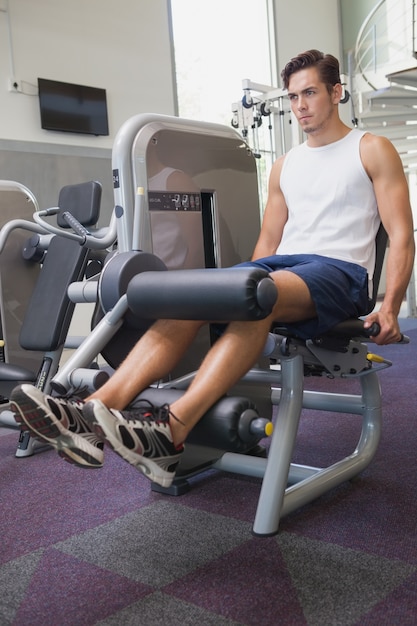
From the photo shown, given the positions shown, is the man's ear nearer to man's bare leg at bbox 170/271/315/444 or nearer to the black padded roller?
man's bare leg at bbox 170/271/315/444

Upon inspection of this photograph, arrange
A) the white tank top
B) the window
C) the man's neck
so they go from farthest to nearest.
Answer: the window
the man's neck
the white tank top

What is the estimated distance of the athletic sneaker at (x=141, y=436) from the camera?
1.39 metres

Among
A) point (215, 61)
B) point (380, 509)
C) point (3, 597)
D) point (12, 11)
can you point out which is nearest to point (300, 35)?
point (215, 61)

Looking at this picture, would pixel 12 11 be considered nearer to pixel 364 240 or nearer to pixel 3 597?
pixel 364 240

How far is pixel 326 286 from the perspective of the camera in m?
1.77

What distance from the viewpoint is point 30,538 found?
1848 millimetres

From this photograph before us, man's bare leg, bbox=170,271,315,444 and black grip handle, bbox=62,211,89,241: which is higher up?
black grip handle, bbox=62,211,89,241

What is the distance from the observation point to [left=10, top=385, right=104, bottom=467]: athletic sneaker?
142 cm

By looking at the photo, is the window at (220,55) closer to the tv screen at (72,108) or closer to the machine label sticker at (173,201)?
the tv screen at (72,108)

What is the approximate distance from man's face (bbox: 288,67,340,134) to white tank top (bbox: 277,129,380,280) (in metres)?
0.09

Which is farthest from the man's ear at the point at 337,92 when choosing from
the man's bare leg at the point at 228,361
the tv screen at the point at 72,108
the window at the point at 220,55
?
the window at the point at 220,55

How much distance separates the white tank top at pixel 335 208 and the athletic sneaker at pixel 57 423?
0.94 meters

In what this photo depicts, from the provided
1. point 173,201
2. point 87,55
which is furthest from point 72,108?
point 173,201

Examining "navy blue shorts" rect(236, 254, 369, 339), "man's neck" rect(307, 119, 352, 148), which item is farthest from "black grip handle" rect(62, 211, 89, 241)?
"man's neck" rect(307, 119, 352, 148)
